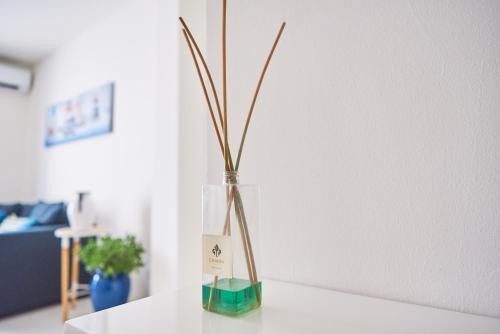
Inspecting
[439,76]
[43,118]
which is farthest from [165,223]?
[43,118]

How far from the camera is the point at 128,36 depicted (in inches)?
109

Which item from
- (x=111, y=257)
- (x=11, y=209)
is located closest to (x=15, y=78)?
(x=11, y=209)

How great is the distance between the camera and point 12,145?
400cm

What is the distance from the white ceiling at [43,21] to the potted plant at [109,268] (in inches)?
82.0

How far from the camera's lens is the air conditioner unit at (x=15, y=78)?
3.76 meters

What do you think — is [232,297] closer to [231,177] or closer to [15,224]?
[231,177]

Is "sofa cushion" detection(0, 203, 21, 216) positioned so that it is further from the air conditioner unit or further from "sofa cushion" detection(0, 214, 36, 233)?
the air conditioner unit

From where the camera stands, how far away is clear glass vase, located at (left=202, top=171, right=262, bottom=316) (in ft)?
2.14

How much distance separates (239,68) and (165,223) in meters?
1.09

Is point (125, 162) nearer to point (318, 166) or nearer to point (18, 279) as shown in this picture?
point (18, 279)

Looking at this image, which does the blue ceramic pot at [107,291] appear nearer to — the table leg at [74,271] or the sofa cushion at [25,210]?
the table leg at [74,271]

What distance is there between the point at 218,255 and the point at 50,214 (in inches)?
105

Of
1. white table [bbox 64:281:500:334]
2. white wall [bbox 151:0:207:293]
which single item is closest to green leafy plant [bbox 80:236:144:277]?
white wall [bbox 151:0:207:293]

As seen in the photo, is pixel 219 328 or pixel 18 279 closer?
pixel 219 328
